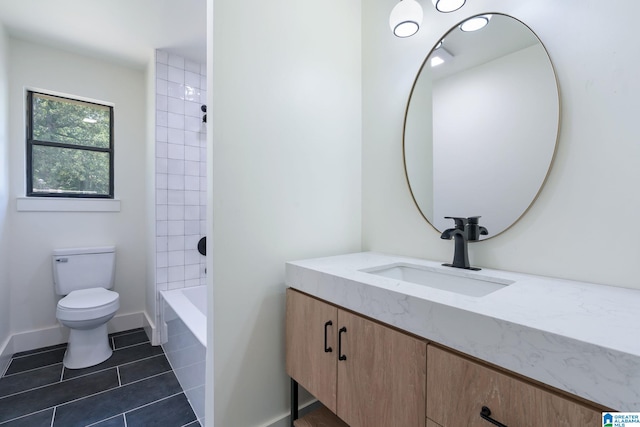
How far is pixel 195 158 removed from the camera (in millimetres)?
2654

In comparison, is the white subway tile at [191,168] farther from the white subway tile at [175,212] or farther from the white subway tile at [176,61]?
the white subway tile at [176,61]

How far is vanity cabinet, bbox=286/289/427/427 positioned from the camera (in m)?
0.85

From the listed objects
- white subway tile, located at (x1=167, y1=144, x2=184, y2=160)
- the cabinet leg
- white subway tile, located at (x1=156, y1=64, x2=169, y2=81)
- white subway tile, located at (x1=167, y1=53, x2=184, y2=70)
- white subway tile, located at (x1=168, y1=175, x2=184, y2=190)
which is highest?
white subway tile, located at (x1=167, y1=53, x2=184, y2=70)

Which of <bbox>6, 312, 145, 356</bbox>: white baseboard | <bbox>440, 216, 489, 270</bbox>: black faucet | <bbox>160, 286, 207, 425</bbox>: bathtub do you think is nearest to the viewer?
<bbox>440, 216, 489, 270</bbox>: black faucet

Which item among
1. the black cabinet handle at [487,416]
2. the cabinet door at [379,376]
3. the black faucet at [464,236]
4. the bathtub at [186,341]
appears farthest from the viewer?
the bathtub at [186,341]

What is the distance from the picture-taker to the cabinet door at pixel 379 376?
2.74 ft

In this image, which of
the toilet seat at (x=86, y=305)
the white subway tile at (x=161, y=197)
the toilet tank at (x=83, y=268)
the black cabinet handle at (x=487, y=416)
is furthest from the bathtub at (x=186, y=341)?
the black cabinet handle at (x=487, y=416)

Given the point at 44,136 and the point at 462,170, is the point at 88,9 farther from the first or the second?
the point at 462,170

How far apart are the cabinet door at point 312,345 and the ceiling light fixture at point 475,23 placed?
1345 millimetres

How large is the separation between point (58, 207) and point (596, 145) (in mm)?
3480

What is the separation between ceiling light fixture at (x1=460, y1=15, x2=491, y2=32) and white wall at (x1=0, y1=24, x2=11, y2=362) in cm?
299

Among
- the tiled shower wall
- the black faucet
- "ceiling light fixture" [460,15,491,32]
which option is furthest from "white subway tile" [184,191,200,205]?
"ceiling light fixture" [460,15,491,32]

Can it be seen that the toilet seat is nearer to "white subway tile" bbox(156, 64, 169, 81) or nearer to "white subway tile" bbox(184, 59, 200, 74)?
"white subway tile" bbox(156, 64, 169, 81)

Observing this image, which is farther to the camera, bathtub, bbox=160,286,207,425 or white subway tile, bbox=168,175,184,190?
white subway tile, bbox=168,175,184,190
